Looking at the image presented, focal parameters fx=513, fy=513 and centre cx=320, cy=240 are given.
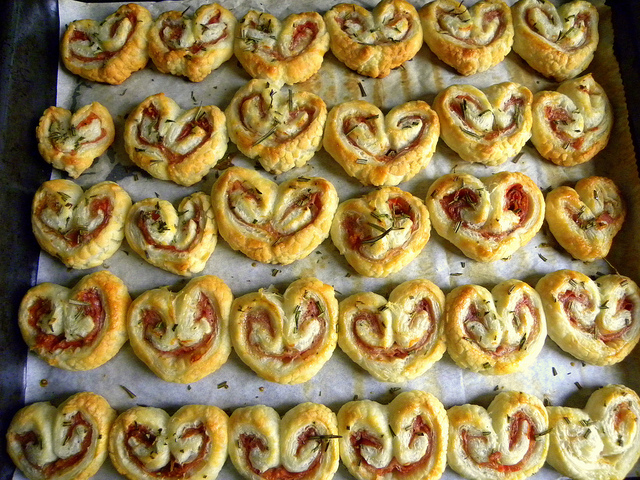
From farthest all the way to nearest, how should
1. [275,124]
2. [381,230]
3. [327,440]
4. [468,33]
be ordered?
1. [468,33]
2. [275,124]
3. [381,230]
4. [327,440]

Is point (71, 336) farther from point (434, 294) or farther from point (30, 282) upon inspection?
point (434, 294)

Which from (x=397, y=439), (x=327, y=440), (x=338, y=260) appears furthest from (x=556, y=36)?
(x=327, y=440)

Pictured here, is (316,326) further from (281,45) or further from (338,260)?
(281,45)

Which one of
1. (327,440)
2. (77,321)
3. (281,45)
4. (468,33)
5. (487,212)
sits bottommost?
(77,321)

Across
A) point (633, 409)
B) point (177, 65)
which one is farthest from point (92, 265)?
point (633, 409)

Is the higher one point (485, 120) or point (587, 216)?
point (485, 120)

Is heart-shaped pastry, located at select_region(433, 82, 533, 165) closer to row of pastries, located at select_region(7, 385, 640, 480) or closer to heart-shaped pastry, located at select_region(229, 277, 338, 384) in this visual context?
heart-shaped pastry, located at select_region(229, 277, 338, 384)

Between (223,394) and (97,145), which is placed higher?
(97,145)
